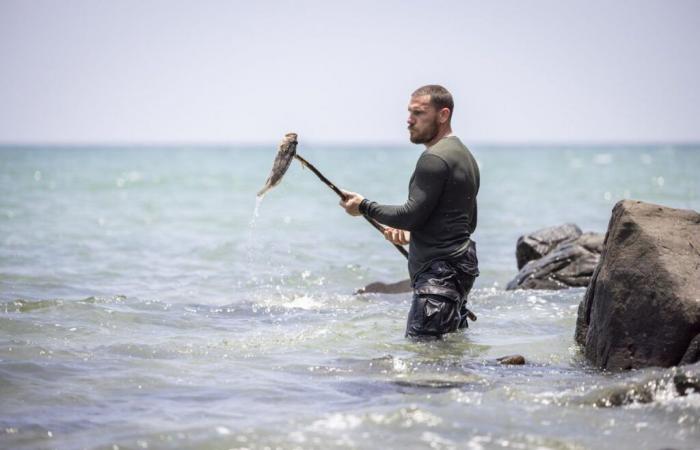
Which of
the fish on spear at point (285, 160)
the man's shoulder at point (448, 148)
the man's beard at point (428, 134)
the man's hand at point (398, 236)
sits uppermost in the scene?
the man's beard at point (428, 134)

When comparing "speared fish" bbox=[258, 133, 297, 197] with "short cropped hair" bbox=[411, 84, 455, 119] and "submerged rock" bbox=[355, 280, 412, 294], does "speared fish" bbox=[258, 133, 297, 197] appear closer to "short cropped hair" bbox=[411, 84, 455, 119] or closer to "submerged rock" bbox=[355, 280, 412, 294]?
"short cropped hair" bbox=[411, 84, 455, 119]

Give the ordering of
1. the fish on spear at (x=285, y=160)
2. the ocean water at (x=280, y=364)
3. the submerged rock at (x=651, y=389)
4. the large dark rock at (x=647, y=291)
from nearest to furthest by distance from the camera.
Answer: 1. the ocean water at (x=280, y=364)
2. the submerged rock at (x=651, y=389)
3. the large dark rock at (x=647, y=291)
4. the fish on spear at (x=285, y=160)

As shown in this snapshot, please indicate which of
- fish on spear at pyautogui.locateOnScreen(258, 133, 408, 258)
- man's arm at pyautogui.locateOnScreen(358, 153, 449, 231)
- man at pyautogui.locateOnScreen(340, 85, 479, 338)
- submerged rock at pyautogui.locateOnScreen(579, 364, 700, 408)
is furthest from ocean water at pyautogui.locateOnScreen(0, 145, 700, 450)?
man's arm at pyautogui.locateOnScreen(358, 153, 449, 231)

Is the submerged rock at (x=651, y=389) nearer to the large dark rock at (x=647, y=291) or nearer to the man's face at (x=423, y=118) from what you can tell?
the large dark rock at (x=647, y=291)

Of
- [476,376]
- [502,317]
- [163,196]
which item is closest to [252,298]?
[502,317]

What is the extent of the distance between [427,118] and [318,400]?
241 cm

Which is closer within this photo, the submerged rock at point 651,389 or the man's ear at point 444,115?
the submerged rock at point 651,389

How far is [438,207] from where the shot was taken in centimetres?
718

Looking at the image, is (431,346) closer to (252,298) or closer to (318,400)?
(318,400)

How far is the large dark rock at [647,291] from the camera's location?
250 inches

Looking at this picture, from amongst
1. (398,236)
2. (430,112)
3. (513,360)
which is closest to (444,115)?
(430,112)

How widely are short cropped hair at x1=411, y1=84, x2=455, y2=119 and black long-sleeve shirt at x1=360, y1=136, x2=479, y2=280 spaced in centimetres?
27

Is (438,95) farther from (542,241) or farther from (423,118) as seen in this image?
(542,241)

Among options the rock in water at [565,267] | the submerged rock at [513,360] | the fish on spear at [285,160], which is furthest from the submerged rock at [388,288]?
the submerged rock at [513,360]
